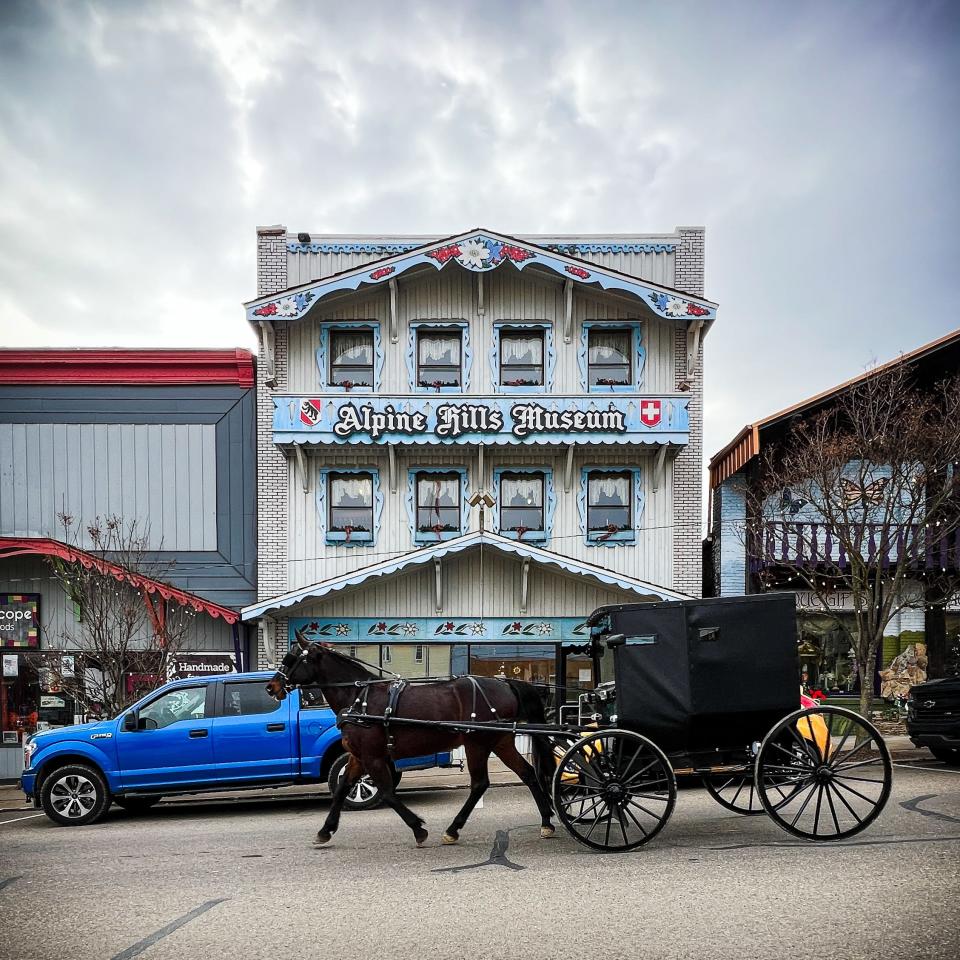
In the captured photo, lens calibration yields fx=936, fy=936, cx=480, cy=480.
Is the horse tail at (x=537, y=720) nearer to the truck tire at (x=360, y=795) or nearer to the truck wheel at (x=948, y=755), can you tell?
the truck tire at (x=360, y=795)

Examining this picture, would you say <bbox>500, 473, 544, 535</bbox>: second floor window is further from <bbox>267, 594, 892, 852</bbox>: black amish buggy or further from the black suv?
<bbox>267, 594, 892, 852</bbox>: black amish buggy

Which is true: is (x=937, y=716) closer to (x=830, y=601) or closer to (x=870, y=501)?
(x=870, y=501)

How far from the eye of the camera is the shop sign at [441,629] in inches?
744

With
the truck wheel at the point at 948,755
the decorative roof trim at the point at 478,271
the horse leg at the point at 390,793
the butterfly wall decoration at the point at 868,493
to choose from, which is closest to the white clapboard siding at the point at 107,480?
the decorative roof trim at the point at 478,271

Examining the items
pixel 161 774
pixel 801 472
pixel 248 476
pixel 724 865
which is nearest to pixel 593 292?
pixel 801 472

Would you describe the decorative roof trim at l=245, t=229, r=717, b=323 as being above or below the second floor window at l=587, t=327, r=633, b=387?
above

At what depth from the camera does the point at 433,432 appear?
60.8 ft

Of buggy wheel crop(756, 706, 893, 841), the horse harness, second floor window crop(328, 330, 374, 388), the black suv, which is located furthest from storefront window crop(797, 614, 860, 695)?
the horse harness

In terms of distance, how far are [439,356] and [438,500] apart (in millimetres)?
3021

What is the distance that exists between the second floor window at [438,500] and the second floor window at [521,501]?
975mm

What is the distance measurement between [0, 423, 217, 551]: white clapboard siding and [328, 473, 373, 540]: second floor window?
2470 mm

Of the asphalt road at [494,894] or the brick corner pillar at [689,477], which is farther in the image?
the brick corner pillar at [689,477]

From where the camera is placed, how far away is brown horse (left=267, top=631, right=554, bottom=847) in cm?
909

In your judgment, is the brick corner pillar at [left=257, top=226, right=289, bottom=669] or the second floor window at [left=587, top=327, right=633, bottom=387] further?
the second floor window at [left=587, top=327, right=633, bottom=387]
